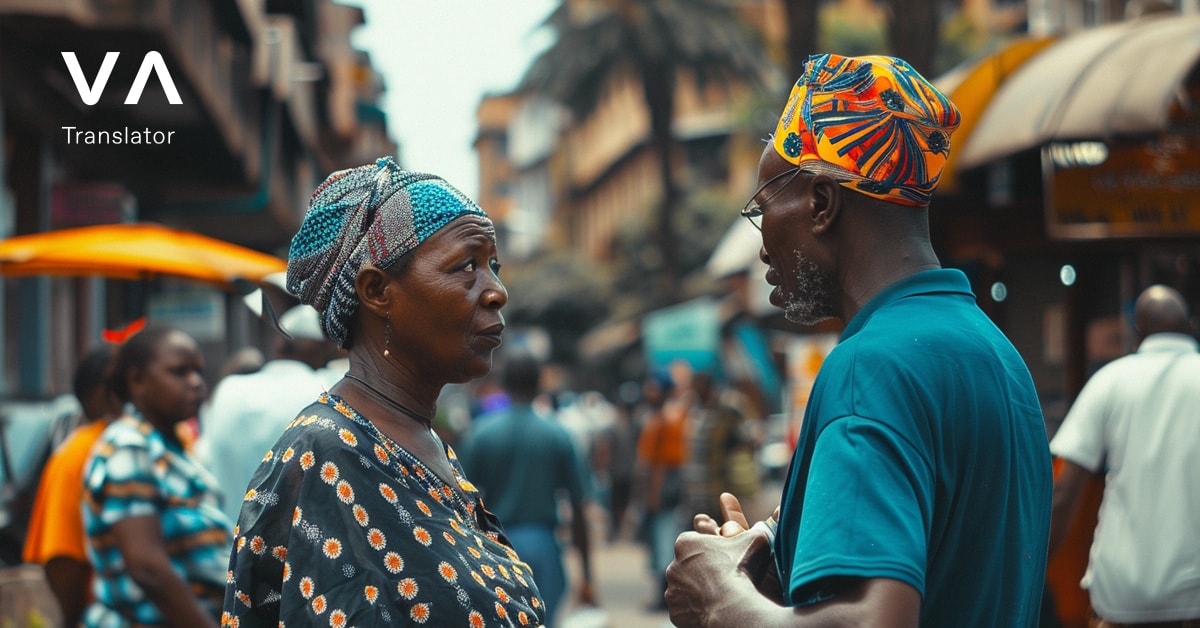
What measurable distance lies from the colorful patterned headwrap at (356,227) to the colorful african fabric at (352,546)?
0.80 ft

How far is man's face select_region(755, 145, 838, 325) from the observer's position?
2.45m

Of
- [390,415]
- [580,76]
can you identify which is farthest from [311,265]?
[580,76]

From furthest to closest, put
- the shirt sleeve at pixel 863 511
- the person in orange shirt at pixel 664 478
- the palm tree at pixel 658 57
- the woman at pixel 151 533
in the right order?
the palm tree at pixel 658 57
the person in orange shirt at pixel 664 478
the woman at pixel 151 533
the shirt sleeve at pixel 863 511

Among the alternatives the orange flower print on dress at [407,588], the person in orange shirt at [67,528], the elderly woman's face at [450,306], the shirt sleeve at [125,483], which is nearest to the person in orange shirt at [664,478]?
the person in orange shirt at [67,528]

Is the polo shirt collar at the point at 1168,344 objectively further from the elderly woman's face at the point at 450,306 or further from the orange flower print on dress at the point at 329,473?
the orange flower print on dress at the point at 329,473

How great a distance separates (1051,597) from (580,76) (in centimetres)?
2733

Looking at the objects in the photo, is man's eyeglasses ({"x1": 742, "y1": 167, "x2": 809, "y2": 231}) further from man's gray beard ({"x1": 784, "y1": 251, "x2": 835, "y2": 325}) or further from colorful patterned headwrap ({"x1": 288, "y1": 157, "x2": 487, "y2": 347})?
colorful patterned headwrap ({"x1": 288, "y1": 157, "x2": 487, "y2": 347})

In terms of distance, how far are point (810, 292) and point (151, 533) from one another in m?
2.89

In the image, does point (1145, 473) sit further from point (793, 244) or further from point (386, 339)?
point (386, 339)

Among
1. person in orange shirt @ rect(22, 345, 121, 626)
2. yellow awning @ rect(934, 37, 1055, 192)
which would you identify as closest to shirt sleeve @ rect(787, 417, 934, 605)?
person in orange shirt @ rect(22, 345, 121, 626)

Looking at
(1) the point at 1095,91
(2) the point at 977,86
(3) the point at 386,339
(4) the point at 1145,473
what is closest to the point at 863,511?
(3) the point at 386,339

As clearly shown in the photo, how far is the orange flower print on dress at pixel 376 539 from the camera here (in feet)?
8.15

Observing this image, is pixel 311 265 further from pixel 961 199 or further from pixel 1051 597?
pixel 961 199

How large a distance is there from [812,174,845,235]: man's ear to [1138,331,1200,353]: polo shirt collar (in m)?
4.04
